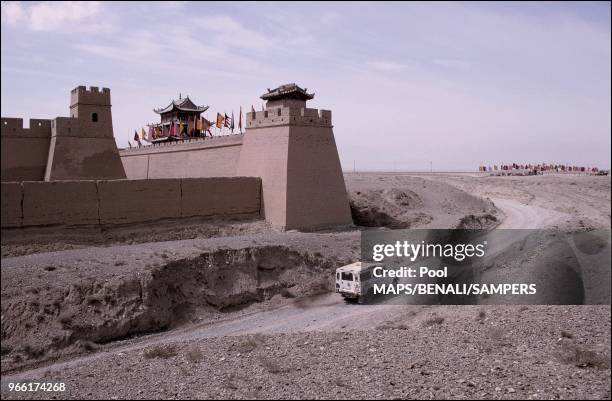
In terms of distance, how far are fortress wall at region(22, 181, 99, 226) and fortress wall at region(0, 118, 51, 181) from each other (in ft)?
16.3

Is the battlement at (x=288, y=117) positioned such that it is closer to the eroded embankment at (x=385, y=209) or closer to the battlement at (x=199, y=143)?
the battlement at (x=199, y=143)

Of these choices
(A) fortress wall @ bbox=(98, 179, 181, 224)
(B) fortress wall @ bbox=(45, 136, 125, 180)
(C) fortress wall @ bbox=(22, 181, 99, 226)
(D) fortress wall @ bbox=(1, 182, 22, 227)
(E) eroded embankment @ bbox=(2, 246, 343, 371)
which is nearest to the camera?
(E) eroded embankment @ bbox=(2, 246, 343, 371)

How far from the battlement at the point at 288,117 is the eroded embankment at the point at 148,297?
667 cm

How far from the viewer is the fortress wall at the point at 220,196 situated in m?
20.1

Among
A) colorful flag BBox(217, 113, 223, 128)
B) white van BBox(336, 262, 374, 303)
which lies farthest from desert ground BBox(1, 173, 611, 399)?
colorful flag BBox(217, 113, 223, 128)

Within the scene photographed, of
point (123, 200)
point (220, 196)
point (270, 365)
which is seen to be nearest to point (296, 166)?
point (220, 196)

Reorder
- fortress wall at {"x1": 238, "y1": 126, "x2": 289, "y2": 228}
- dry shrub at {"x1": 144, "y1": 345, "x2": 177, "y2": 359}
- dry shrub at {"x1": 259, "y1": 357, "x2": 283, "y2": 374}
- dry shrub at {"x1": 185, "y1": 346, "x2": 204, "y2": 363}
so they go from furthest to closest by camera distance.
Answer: fortress wall at {"x1": 238, "y1": 126, "x2": 289, "y2": 228} → dry shrub at {"x1": 144, "y1": 345, "x2": 177, "y2": 359} → dry shrub at {"x1": 185, "y1": 346, "x2": 204, "y2": 363} → dry shrub at {"x1": 259, "y1": 357, "x2": 283, "y2": 374}

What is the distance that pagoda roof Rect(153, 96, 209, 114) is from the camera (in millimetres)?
36094

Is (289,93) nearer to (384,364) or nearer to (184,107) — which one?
(184,107)

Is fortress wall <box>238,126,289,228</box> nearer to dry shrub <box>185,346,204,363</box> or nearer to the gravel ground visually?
the gravel ground

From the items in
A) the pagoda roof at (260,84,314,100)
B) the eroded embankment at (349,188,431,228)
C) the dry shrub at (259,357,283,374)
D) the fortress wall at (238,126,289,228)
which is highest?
the pagoda roof at (260,84,314,100)

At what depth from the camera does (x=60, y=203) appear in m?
17.0

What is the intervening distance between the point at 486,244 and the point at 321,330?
13.8 metres

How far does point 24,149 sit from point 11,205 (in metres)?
5.89
